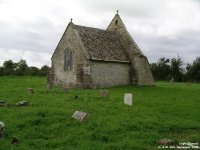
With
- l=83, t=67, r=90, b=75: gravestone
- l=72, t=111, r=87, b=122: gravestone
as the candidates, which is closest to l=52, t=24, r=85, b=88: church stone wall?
l=83, t=67, r=90, b=75: gravestone

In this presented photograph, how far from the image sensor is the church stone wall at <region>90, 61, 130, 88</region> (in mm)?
42094

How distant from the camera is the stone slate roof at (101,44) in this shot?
42.8 metres

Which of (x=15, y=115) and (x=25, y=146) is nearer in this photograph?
(x=25, y=146)

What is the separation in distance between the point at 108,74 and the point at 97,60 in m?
2.41

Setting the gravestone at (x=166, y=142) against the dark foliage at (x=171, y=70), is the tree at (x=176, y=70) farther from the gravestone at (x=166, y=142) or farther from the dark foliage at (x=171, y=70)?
the gravestone at (x=166, y=142)

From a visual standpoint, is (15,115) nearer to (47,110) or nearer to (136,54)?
(47,110)

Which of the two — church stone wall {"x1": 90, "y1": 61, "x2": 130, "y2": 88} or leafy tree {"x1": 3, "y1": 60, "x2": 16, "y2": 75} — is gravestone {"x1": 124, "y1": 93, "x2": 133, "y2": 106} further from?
leafy tree {"x1": 3, "y1": 60, "x2": 16, "y2": 75}

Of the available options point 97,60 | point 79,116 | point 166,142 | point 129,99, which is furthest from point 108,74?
point 166,142

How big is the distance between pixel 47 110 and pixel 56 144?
19.5ft

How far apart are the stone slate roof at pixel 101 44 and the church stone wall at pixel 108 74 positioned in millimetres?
720

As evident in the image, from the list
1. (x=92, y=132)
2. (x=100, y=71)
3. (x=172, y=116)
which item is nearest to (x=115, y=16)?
(x=100, y=71)

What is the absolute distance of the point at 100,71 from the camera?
42.7m

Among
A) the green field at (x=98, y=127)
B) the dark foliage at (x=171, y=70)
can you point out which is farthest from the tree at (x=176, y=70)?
the green field at (x=98, y=127)

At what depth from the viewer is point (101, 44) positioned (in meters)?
44.8
